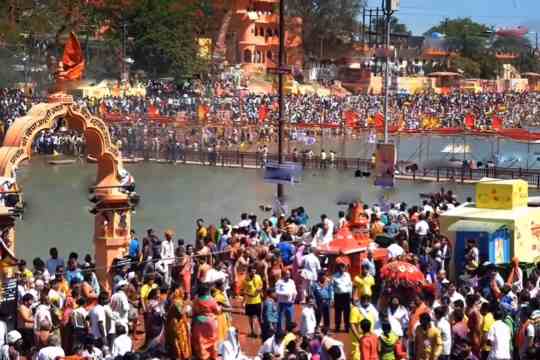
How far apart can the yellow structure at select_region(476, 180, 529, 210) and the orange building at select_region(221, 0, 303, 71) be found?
194ft

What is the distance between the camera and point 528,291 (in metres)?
12.9

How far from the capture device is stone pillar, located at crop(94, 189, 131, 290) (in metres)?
17.5

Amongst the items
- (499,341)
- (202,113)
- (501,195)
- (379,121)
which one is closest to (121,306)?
(499,341)

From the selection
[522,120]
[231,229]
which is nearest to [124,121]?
[231,229]

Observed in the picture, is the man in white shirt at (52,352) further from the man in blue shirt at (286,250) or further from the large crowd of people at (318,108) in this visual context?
the large crowd of people at (318,108)

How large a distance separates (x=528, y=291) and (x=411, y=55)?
94749mm

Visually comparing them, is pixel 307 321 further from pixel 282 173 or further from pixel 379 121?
pixel 379 121

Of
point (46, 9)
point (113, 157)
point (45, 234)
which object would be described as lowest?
point (45, 234)

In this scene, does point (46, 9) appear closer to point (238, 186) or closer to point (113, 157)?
point (238, 186)

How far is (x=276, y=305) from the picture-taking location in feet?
43.4

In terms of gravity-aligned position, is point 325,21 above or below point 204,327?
above

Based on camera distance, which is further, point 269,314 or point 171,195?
point 171,195

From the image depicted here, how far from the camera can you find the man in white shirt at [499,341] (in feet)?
37.1

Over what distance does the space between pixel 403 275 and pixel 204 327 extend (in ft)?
10.0
